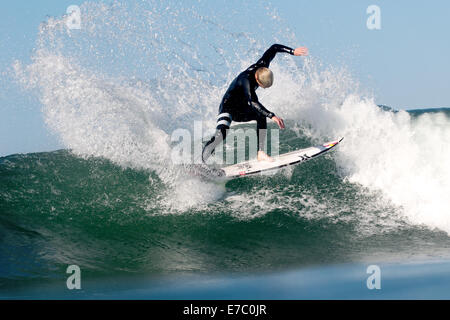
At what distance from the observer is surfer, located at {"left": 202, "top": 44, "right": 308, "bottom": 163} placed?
6.70 meters

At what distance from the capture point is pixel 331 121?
970cm

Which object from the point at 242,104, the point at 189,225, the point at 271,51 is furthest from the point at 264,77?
the point at 189,225

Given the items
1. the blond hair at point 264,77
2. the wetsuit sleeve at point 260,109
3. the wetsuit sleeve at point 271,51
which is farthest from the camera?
the wetsuit sleeve at point 271,51

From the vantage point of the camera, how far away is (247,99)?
6695mm

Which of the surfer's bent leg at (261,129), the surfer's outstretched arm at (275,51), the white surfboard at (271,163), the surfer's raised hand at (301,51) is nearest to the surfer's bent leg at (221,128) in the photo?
the surfer's bent leg at (261,129)

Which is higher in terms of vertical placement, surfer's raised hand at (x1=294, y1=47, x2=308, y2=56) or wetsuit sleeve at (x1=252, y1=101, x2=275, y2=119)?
surfer's raised hand at (x1=294, y1=47, x2=308, y2=56)

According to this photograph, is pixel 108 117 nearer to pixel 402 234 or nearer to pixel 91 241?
pixel 91 241

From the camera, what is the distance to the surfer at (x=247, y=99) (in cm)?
670

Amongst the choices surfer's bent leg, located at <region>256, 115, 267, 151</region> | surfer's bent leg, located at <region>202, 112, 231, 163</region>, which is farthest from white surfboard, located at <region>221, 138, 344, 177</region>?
surfer's bent leg, located at <region>202, 112, 231, 163</region>

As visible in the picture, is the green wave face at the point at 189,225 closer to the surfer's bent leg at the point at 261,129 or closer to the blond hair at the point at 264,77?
the surfer's bent leg at the point at 261,129

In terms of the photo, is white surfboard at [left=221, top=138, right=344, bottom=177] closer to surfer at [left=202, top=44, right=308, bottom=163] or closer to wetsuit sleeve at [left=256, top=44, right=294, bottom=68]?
surfer at [left=202, top=44, right=308, bottom=163]

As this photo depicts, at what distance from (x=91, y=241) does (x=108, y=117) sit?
11.2 feet

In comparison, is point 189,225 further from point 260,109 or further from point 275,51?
point 275,51
